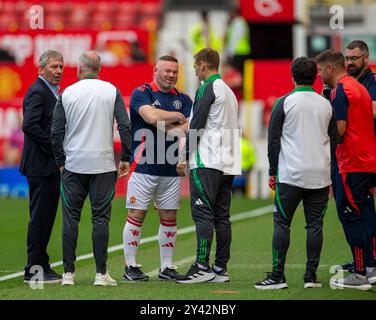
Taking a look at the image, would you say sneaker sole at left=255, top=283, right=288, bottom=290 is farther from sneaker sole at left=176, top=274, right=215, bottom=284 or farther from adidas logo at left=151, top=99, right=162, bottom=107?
adidas logo at left=151, top=99, right=162, bottom=107

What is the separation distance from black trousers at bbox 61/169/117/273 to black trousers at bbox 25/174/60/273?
532 millimetres

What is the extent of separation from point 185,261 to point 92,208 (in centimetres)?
254

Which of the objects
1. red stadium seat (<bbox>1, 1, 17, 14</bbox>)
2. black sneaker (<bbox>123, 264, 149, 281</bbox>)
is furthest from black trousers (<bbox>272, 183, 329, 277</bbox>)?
red stadium seat (<bbox>1, 1, 17, 14</bbox>)

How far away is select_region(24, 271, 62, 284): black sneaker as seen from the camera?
9.33 meters

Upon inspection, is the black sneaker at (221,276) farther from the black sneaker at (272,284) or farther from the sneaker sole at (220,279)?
the black sneaker at (272,284)

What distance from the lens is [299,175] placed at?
8562mm

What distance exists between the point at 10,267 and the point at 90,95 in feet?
9.34

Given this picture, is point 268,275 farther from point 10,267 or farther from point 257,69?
point 257,69

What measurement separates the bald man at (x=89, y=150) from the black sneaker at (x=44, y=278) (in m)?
0.29

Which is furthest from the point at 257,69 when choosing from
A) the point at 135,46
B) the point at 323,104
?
the point at 323,104

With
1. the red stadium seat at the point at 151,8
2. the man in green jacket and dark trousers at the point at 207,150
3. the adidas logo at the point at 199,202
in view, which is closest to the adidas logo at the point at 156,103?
the man in green jacket and dark trousers at the point at 207,150

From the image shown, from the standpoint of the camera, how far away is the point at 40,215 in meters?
9.56

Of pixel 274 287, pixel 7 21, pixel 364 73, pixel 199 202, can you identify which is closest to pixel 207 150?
pixel 199 202

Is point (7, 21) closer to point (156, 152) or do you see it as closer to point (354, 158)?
point (156, 152)
